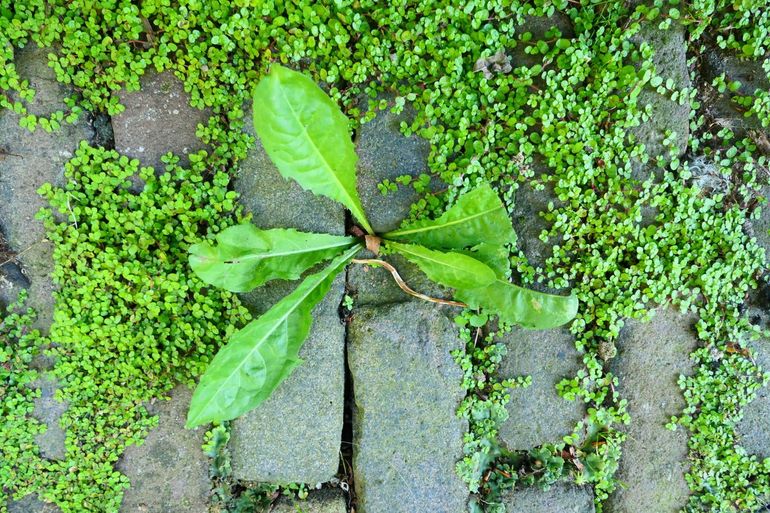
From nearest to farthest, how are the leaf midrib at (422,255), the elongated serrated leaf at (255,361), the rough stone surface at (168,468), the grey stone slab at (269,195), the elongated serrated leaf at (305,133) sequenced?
the elongated serrated leaf at (305,133) → the elongated serrated leaf at (255,361) → the leaf midrib at (422,255) → the grey stone slab at (269,195) → the rough stone surface at (168,468)

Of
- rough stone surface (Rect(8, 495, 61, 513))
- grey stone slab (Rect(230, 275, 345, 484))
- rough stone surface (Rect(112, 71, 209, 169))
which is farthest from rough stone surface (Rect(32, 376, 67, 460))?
rough stone surface (Rect(112, 71, 209, 169))

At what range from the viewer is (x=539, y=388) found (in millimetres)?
2752

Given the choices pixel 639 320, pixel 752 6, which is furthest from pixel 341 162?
pixel 752 6

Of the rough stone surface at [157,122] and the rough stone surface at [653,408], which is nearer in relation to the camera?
the rough stone surface at [157,122]

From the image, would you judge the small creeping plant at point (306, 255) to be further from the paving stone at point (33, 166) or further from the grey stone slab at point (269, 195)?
the paving stone at point (33, 166)

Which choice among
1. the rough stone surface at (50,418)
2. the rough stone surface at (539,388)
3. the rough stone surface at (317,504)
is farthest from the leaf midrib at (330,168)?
the rough stone surface at (50,418)

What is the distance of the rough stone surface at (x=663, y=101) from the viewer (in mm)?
2475

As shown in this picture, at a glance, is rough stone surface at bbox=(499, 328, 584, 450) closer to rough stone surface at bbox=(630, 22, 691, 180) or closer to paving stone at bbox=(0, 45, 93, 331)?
rough stone surface at bbox=(630, 22, 691, 180)

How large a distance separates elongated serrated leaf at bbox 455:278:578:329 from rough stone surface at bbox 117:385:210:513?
5.60 feet

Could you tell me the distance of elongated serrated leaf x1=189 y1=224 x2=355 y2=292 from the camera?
233 centimetres

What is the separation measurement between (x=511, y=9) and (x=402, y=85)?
65 centimetres

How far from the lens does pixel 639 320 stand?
269 centimetres

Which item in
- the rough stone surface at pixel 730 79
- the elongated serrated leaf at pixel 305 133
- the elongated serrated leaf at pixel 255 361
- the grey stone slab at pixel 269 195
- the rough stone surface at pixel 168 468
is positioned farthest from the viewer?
the rough stone surface at pixel 168 468

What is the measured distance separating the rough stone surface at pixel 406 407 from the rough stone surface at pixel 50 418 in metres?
1.60
